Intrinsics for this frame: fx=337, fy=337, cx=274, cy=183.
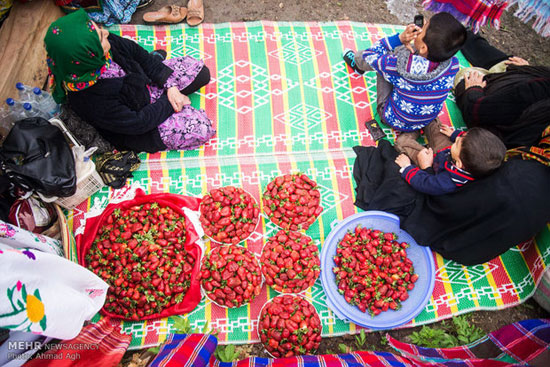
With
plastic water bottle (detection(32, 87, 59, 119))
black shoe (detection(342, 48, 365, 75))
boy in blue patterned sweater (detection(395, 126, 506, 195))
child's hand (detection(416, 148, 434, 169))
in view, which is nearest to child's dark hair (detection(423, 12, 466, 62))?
boy in blue patterned sweater (detection(395, 126, 506, 195))

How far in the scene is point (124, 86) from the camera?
279 centimetres

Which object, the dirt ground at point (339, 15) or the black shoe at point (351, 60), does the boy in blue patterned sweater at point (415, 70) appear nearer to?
the black shoe at point (351, 60)

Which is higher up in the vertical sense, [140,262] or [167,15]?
[167,15]

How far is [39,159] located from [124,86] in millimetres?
851

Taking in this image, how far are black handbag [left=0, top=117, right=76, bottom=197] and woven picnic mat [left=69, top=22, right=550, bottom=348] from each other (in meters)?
0.53

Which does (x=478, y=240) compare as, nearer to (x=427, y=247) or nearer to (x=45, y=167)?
(x=427, y=247)

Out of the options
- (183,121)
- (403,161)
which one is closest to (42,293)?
(183,121)

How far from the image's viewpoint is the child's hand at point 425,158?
Result: 2.98 m

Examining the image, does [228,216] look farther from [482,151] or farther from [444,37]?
[444,37]

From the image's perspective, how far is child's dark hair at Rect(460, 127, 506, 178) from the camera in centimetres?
234

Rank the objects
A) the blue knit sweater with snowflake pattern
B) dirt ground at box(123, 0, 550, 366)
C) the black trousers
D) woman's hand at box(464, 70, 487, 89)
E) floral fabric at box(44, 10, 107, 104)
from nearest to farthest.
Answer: floral fabric at box(44, 10, 107, 104), the blue knit sweater with snowflake pattern, woman's hand at box(464, 70, 487, 89), the black trousers, dirt ground at box(123, 0, 550, 366)

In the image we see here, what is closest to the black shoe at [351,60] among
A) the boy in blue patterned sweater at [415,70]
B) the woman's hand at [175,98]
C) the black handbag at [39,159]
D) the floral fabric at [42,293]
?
the boy in blue patterned sweater at [415,70]

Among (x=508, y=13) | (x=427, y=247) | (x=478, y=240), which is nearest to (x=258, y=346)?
(x=427, y=247)

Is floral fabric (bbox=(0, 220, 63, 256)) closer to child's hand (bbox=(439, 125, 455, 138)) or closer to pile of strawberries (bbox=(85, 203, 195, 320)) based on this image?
pile of strawberries (bbox=(85, 203, 195, 320))
